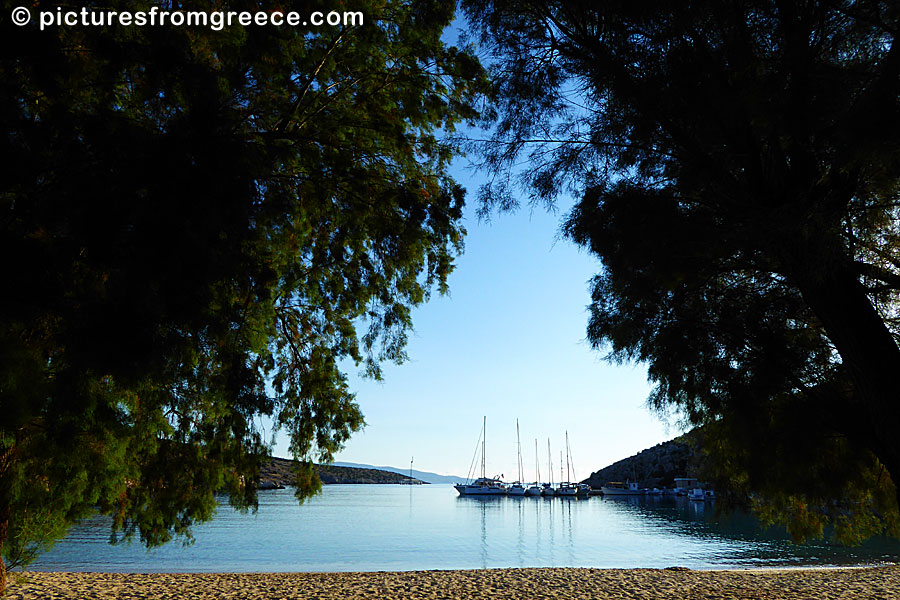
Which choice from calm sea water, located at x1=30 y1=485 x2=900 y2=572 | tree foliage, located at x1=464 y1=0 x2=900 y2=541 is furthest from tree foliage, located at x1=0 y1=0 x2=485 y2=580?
calm sea water, located at x1=30 y1=485 x2=900 y2=572

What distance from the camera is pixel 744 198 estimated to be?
5.17 m

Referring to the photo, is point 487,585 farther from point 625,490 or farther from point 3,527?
point 625,490

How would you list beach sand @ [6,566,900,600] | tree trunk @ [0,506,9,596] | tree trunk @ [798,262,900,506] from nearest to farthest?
tree trunk @ [798,262,900,506] < tree trunk @ [0,506,9,596] < beach sand @ [6,566,900,600]

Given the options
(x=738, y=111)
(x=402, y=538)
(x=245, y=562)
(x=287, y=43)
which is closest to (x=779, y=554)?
(x=402, y=538)

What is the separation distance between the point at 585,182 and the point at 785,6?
2.32 metres

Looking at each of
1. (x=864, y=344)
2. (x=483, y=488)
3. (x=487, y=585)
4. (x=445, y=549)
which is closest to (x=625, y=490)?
(x=483, y=488)

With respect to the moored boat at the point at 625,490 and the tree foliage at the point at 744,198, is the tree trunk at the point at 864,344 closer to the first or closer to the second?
the tree foliage at the point at 744,198

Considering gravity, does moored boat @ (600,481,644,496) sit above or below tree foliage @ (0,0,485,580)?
below

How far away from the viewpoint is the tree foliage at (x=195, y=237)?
13.2 feet

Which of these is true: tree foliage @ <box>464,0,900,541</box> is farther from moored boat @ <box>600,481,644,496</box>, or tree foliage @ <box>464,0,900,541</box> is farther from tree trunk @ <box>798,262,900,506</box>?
moored boat @ <box>600,481,644,496</box>

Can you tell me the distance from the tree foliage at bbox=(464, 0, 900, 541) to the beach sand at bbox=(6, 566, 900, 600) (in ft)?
17.2

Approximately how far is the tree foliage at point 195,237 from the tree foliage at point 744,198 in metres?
1.64

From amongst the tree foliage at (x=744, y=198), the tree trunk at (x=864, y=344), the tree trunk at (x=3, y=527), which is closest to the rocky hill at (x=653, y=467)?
the tree foliage at (x=744, y=198)

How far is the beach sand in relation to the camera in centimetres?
1160
